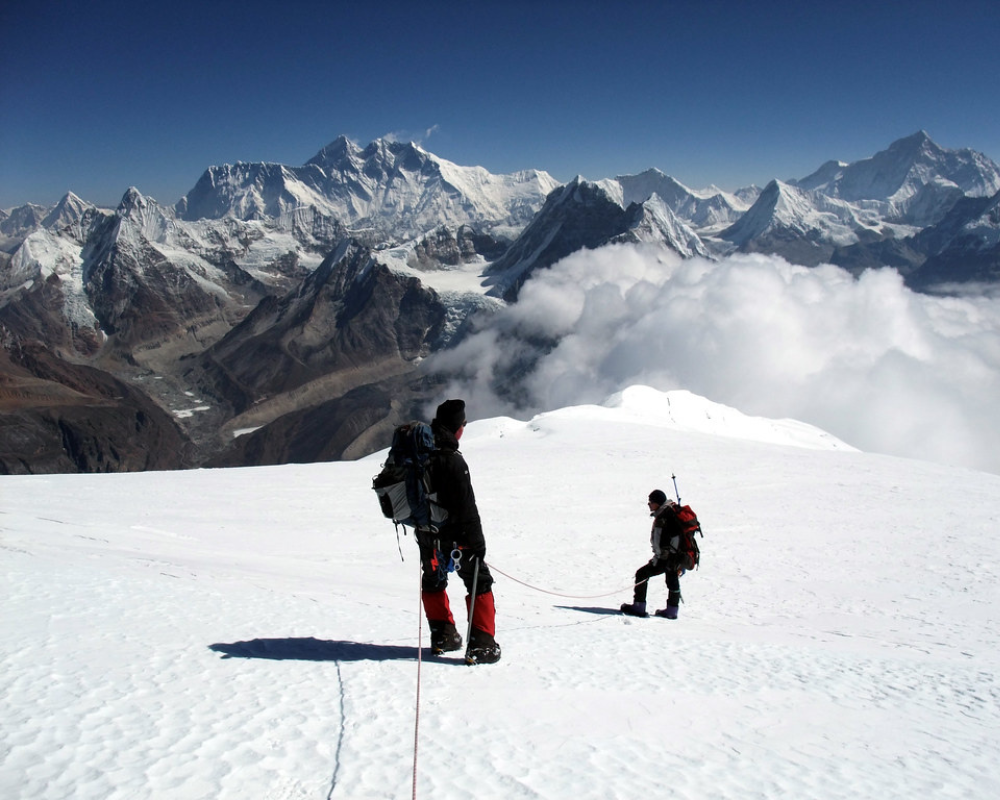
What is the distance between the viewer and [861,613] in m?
11.4

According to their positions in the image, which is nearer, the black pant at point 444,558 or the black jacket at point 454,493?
the black jacket at point 454,493

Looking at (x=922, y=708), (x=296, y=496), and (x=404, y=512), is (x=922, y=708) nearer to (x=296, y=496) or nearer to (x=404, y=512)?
(x=404, y=512)

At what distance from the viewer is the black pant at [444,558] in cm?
677

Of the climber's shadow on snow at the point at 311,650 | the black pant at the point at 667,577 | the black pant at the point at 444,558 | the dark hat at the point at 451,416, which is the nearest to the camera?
the climber's shadow on snow at the point at 311,650

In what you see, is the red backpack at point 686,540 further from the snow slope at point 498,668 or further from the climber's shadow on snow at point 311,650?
the climber's shadow on snow at point 311,650

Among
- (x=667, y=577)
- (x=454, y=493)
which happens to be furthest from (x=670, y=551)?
(x=454, y=493)

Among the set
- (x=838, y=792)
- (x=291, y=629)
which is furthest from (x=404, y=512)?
(x=838, y=792)

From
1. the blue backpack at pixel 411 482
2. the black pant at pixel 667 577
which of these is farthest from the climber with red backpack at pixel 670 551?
the blue backpack at pixel 411 482

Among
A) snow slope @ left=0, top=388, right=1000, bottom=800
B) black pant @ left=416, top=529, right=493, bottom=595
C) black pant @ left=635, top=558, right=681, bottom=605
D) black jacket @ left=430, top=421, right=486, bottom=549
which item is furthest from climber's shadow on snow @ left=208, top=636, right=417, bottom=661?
black pant @ left=635, top=558, right=681, bottom=605

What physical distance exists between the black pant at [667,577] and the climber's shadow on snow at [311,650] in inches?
194

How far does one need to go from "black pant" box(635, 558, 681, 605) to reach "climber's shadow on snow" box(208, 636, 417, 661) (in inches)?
194

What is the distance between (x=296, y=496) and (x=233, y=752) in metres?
17.9

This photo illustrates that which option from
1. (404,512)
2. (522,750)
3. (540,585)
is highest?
(404,512)

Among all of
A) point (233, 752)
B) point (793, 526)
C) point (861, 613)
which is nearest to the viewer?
point (233, 752)
